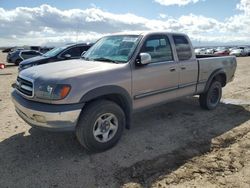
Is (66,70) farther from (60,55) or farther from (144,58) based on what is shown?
(60,55)

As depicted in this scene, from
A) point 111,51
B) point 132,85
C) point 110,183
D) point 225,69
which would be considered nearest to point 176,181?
point 110,183

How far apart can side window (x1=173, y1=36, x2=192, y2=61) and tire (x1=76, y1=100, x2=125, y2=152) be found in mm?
1999

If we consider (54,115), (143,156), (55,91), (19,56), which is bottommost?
(143,156)

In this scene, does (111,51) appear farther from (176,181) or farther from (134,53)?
(176,181)

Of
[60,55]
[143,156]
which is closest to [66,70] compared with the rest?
[143,156]

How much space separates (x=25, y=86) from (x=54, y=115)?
33.6 inches

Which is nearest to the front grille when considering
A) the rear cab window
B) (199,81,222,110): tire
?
(199,81,222,110): tire

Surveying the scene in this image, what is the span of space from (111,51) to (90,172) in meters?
2.30

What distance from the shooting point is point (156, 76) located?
5.08 m

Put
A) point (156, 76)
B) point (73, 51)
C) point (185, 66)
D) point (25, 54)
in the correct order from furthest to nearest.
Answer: point (25, 54), point (73, 51), point (185, 66), point (156, 76)

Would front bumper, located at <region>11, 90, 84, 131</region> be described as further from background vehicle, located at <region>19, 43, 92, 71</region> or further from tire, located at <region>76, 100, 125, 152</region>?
background vehicle, located at <region>19, 43, 92, 71</region>

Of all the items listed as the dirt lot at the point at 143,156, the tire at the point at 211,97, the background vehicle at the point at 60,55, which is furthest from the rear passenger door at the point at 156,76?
the background vehicle at the point at 60,55

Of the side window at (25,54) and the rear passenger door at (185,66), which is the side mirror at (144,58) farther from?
the side window at (25,54)

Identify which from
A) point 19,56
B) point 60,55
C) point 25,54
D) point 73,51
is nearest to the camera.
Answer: point 60,55
